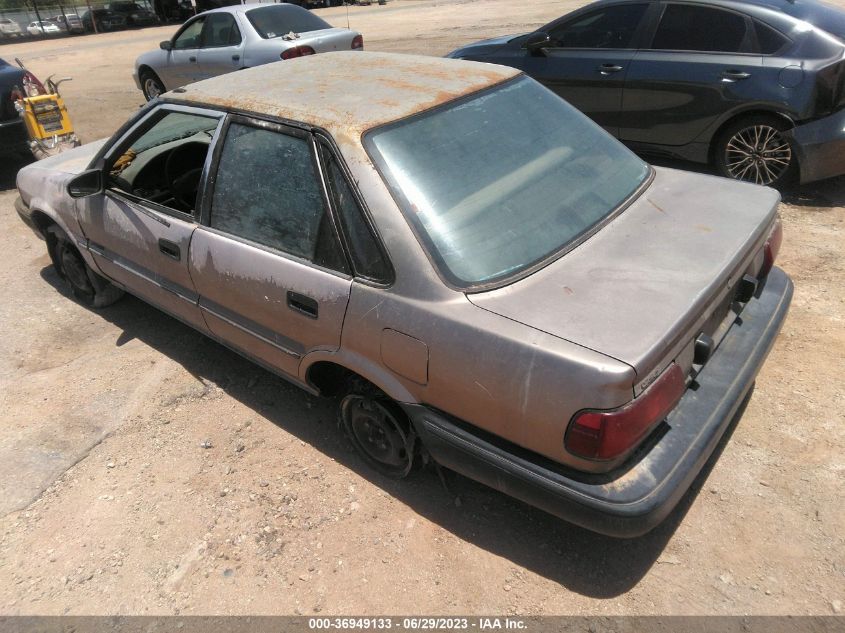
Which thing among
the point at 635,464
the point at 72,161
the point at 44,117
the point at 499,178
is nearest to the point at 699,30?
the point at 499,178

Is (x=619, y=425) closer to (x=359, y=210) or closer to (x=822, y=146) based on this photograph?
(x=359, y=210)

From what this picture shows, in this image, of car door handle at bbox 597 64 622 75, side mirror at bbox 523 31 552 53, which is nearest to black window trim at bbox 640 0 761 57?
car door handle at bbox 597 64 622 75

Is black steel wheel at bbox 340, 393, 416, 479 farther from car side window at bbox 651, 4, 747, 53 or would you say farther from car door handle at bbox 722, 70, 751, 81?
car side window at bbox 651, 4, 747, 53

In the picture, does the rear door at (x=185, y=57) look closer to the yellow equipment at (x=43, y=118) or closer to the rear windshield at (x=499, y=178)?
the yellow equipment at (x=43, y=118)

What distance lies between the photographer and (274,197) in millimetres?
2744

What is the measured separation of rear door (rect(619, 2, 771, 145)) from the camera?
4.84 meters

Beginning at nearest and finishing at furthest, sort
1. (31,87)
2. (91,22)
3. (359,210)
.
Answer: (359,210) < (31,87) < (91,22)

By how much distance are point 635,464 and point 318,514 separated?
1.40 meters

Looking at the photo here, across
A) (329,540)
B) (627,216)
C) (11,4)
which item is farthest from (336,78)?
(11,4)

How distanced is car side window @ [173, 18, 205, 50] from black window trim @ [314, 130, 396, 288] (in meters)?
7.97

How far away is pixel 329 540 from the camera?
2.60 metres

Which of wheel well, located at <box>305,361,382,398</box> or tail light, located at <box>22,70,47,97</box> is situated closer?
wheel well, located at <box>305,361,382,398</box>

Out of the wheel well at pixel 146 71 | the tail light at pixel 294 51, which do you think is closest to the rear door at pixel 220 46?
the tail light at pixel 294 51

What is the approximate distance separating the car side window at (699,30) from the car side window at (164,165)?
3.96 metres
